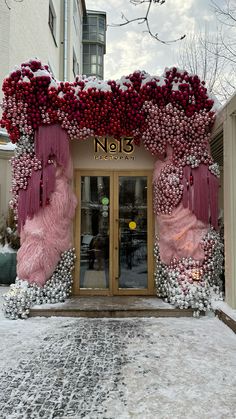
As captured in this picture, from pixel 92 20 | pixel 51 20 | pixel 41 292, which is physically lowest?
pixel 41 292

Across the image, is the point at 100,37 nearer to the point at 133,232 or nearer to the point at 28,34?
the point at 28,34

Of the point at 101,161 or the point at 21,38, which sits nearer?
the point at 101,161

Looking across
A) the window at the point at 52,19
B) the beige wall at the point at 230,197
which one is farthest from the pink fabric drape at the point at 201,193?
the window at the point at 52,19

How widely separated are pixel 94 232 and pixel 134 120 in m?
1.91

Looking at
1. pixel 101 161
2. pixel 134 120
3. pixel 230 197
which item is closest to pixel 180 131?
pixel 134 120

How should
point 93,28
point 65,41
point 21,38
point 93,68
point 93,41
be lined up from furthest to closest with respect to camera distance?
point 93,68, point 93,41, point 93,28, point 65,41, point 21,38

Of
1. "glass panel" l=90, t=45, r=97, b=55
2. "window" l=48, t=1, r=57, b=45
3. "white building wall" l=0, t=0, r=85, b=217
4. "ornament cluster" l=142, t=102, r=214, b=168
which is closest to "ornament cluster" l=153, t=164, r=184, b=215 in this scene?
"ornament cluster" l=142, t=102, r=214, b=168

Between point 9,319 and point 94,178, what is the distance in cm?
251

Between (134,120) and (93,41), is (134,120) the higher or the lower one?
the lower one

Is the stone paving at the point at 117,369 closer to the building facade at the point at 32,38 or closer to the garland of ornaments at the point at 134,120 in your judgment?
the garland of ornaments at the point at 134,120

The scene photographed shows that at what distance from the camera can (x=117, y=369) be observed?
3.12m

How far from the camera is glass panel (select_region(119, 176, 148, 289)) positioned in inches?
220

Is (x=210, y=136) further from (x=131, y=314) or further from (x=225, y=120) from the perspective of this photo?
(x=131, y=314)

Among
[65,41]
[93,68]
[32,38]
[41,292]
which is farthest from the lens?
[93,68]
